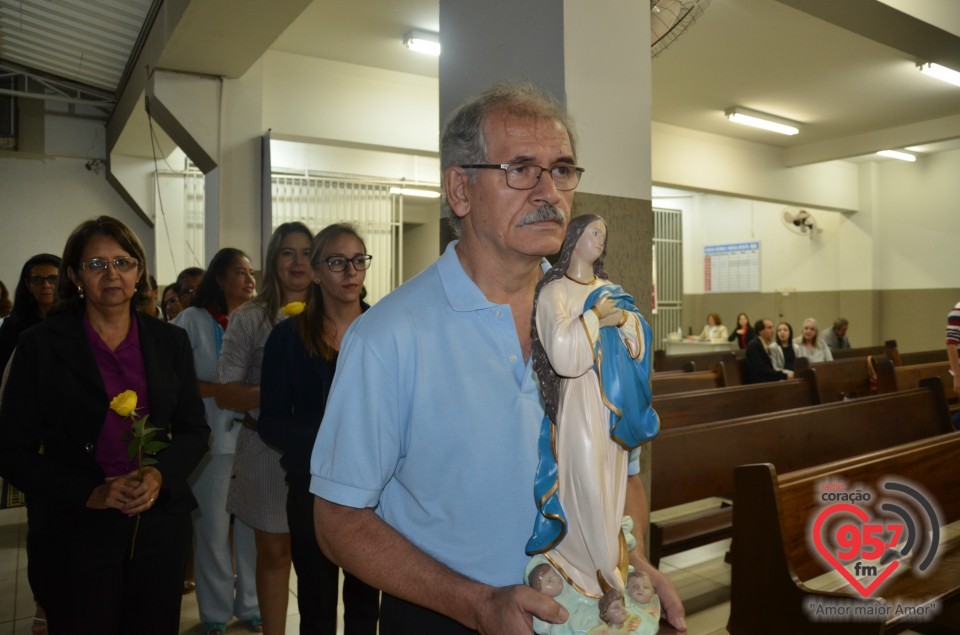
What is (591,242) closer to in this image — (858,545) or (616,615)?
(616,615)

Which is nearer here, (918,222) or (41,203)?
(41,203)

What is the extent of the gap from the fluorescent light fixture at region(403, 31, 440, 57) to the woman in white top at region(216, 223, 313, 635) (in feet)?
12.3

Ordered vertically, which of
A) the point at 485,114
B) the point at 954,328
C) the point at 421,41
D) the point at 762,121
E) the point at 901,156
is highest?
the point at 901,156

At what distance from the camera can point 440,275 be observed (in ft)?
4.03

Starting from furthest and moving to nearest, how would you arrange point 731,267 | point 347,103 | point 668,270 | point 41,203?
point 731,267
point 668,270
point 41,203
point 347,103

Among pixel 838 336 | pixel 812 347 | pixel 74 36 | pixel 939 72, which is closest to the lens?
pixel 74 36

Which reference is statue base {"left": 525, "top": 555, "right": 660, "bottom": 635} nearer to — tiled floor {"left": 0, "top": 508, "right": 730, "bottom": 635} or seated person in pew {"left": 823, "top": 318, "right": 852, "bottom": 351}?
tiled floor {"left": 0, "top": 508, "right": 730, "bottom": 635}

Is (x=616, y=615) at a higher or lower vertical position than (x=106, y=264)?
lower

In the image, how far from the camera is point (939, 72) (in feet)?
23.7

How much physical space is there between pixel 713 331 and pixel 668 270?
4.94 feet

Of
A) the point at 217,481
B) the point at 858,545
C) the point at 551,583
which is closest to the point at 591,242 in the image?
the point at 551,583

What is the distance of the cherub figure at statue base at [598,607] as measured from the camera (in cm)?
99

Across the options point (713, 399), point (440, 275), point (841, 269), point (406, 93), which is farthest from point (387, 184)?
point (841, 269)

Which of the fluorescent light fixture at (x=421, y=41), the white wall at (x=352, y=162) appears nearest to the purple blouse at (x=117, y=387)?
the fluorescent light fixture at (x=421, y=41)
